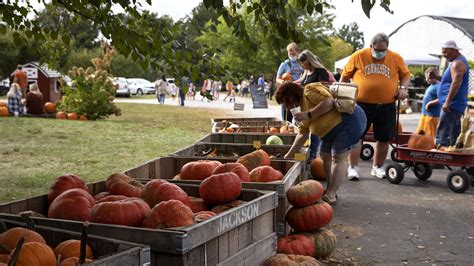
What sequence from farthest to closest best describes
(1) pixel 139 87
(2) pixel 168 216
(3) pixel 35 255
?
(1) pixel 139 87 → (2) pixel 168 216 → (3) pixel 35 255

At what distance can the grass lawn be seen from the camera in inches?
374

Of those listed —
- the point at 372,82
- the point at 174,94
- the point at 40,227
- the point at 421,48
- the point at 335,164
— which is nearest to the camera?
the point at 40,227

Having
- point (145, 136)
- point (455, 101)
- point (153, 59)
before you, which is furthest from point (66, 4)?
point (145, 136)

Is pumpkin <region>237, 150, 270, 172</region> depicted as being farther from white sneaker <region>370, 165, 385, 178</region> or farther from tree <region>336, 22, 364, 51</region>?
tree <region>336, 22, 364, 51</region>

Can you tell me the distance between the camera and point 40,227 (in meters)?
3.50


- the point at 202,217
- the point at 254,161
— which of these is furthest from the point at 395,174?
the point at 202,217

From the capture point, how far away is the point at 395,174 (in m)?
9.01

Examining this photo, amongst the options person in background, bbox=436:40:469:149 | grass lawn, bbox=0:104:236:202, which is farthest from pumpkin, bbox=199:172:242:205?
person in background, bbox=436:40:469:149

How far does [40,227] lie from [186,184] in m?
1.62

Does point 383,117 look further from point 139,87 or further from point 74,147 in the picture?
A: point 139,87

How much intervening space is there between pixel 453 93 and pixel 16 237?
830cm

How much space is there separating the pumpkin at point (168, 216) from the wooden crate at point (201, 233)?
149 millimetres

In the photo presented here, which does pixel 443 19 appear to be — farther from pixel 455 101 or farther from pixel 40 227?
pixel 40 227

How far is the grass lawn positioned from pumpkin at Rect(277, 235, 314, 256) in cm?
406
